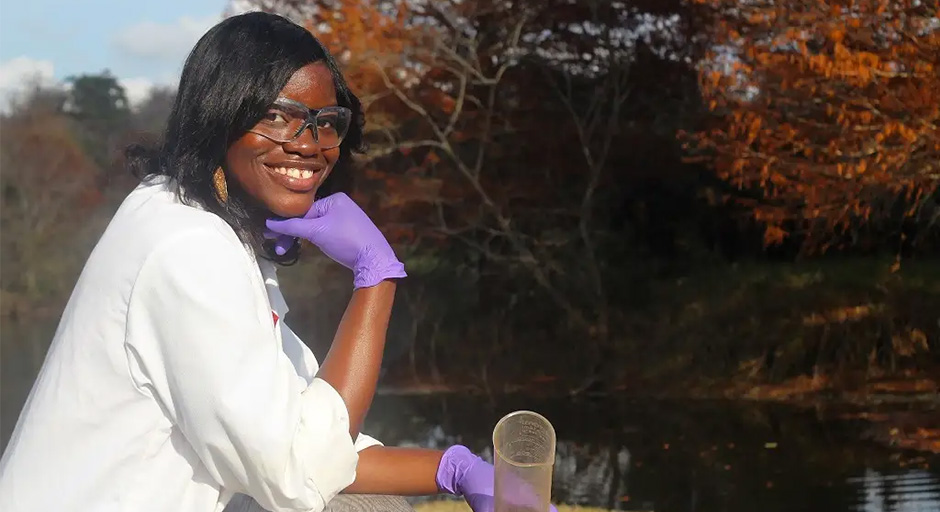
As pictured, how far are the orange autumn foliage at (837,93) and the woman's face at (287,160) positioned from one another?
172 inches

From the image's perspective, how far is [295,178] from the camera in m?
1.51

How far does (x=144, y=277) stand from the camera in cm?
124

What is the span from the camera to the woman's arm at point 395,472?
5.49ft

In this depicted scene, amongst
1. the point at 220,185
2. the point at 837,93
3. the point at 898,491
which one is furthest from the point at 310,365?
the point at 837,93

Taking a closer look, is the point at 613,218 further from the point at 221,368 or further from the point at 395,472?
the point at 221,368

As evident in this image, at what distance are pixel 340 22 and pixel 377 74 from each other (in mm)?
585

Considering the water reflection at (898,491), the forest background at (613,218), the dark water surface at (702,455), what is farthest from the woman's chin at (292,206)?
the forest background at (613,218)

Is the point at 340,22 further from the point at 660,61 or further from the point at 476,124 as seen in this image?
the point at 660,61

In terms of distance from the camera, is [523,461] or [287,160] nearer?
[523,461]

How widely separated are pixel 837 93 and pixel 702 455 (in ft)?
8.21

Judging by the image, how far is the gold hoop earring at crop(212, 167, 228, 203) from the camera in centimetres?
145

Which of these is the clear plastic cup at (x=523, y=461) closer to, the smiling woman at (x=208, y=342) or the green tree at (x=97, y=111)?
the smiling woman at (x=208, y=342)

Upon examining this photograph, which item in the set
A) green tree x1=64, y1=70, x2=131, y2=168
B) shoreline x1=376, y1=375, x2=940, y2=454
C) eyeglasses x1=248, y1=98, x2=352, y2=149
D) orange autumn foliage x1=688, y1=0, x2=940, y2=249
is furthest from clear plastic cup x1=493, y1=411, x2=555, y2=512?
green tree x1=64, y1=70, x2=131, y2=168

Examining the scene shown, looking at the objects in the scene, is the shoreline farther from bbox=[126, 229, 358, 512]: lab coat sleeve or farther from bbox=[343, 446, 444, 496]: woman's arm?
bbox=[126, 229, 358, 512]: lab coat sleeve
